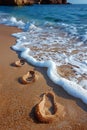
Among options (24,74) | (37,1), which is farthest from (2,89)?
(37,1)

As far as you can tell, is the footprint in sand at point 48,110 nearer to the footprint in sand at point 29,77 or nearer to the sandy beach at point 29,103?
the sandy beach at point 29,103

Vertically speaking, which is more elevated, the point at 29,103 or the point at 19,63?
the point at 29,103

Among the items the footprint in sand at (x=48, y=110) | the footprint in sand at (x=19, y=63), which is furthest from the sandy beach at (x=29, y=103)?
the footprint in sand at (x=19, y=63)

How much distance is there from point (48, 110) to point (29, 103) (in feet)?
0.94

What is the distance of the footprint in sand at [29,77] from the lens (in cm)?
358

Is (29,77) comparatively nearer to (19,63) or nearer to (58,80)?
(58,80)

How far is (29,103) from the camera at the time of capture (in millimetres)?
2949

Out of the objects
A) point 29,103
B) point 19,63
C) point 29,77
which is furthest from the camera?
point 19,63

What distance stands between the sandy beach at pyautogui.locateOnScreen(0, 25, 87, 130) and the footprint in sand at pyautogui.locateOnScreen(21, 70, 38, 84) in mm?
63

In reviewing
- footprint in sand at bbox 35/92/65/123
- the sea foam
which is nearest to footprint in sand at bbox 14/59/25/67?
the sea foam

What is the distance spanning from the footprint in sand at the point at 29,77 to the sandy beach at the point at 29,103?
63 mm

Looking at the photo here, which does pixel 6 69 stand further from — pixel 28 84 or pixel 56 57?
pixel 56 57

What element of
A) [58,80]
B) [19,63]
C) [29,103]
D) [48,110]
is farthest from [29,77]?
[48,110]

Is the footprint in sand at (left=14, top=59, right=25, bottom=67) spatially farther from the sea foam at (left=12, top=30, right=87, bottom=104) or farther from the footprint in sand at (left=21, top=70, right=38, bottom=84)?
the footprint in sand at (left=21, top=70, right=38, bottom=84)
